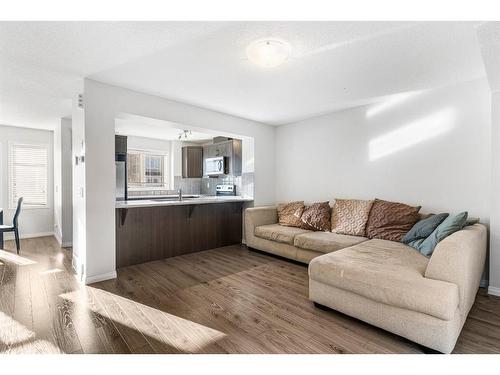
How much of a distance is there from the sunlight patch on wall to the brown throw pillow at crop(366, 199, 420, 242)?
79cm

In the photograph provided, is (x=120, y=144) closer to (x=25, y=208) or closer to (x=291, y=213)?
(x=25, y=208)

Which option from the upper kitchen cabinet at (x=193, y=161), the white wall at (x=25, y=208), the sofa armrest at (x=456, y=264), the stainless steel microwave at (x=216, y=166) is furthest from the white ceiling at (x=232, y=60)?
the upper kitchen cabinet at (x=193, y=161)

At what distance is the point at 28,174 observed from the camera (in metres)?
5.20

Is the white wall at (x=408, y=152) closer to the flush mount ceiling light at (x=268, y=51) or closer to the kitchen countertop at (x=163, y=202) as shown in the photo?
the kitchen countertop at (x=163, y=202)

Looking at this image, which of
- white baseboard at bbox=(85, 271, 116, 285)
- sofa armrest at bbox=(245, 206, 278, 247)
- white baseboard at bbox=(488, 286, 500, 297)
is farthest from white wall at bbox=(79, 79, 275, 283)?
white baseboard at bbox=(488, 286, 500, 297)

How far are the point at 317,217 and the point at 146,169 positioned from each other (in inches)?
189

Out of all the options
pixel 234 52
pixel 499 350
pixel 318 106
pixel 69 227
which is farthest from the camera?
pixel 69 227

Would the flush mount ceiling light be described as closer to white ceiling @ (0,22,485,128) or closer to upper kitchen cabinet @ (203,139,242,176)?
white ceiling @ (0,22,485,128)

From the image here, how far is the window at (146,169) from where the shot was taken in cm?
629
